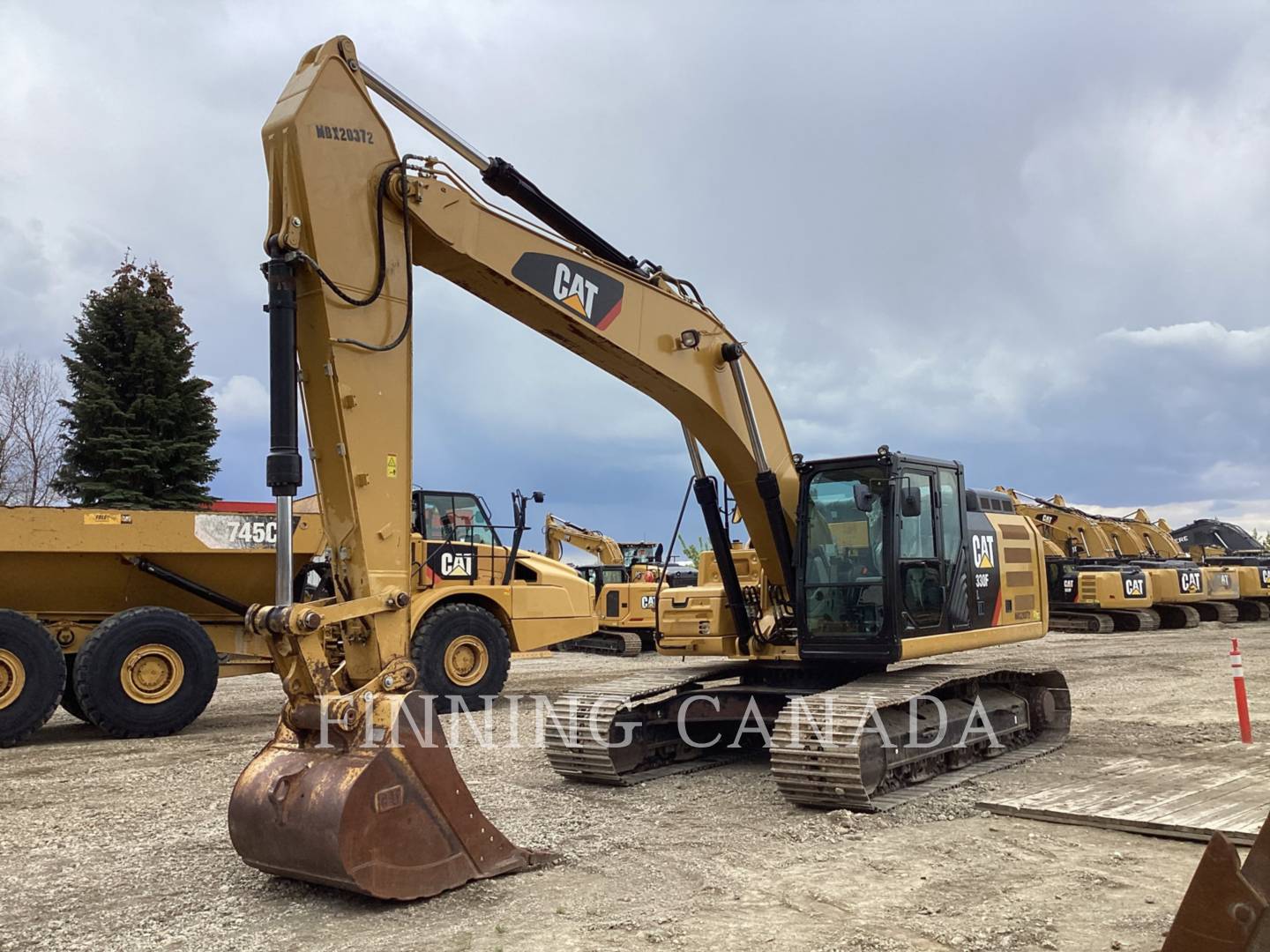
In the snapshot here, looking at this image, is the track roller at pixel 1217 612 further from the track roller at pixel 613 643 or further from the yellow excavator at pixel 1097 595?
the track roller at pixel 613 643

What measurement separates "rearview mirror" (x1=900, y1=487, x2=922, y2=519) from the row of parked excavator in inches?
674

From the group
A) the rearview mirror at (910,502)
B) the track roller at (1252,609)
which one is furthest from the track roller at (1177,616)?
the rearview mirror at (910,502)

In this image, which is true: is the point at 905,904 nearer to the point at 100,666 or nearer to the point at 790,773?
the point at 790,773

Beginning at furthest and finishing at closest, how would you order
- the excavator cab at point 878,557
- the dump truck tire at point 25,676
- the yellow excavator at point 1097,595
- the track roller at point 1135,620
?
1. the track roller at point 1135,620
2. the yellow excavator at point 1097,595
3. the dump truck tire at point 25,676
4. the excavator cab at point 878,557

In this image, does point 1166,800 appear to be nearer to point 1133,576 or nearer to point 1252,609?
point 1133,576

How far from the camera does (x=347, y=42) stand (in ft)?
18.8

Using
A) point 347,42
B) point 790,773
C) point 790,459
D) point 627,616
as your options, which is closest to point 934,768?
point 790,773

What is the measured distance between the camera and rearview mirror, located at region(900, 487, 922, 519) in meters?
7.62

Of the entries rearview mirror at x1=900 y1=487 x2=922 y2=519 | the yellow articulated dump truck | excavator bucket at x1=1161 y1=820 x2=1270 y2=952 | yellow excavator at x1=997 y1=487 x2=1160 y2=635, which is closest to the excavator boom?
yellow excavator at x1=997 y1=487 x2=1160 y2=635

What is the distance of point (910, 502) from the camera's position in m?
7.64

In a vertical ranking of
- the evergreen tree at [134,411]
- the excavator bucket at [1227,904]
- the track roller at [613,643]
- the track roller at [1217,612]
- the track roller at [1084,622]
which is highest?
the evergreen tree at [134,411]

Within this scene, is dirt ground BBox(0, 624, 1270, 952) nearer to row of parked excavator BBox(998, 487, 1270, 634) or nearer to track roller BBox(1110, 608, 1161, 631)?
row of parked excavator BBox(998, 487, 1270, 634)

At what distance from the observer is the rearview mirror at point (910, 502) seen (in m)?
7.62

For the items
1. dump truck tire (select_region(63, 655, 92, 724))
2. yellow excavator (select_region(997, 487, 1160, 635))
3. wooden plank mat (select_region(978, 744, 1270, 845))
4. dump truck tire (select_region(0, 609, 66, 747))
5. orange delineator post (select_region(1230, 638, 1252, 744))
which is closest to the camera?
wooden plank mat (select_region(978, 744, 1270, 845))
